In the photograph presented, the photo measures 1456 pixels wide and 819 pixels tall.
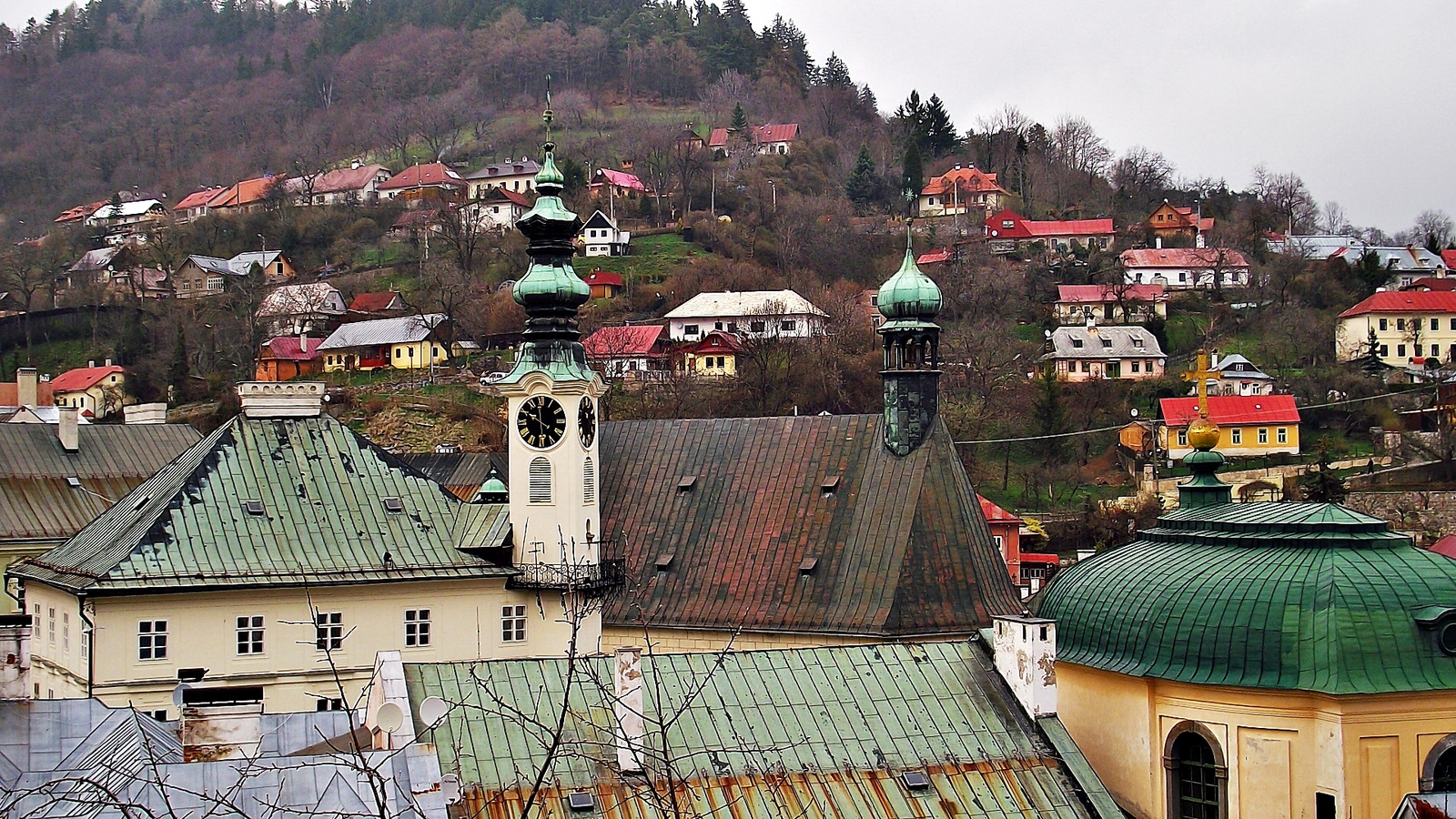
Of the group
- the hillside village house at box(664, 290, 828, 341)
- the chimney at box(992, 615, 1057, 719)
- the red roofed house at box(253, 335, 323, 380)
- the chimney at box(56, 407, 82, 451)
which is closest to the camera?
the chimney at box(992, 615, 1057, 719)

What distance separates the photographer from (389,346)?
95.8 meters

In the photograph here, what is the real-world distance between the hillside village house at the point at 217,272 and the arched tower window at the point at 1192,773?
10051cm

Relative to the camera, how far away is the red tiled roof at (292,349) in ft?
316

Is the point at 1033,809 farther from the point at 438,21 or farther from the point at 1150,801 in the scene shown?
the point at 438,21

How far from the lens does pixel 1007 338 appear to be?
9531 centimetres

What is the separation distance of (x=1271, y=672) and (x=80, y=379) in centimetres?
8813

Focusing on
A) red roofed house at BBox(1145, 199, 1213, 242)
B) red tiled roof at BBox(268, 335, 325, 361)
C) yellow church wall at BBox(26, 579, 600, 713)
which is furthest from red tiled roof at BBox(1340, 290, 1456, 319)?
yellow church wall at BBox(26, 579, 600, 713)

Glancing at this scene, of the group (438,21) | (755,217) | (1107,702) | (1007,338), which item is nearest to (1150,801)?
(1107,702)

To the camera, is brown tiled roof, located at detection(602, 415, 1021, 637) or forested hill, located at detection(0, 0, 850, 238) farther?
forested hill, located at detection(0, 0, 850, 238)

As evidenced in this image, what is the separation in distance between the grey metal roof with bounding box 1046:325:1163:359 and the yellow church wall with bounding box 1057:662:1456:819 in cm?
7012

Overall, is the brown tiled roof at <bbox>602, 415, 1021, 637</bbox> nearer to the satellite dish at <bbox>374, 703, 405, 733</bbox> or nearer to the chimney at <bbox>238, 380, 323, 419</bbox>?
the chimney at <bbox>238, 380, 323, 419</bbox>

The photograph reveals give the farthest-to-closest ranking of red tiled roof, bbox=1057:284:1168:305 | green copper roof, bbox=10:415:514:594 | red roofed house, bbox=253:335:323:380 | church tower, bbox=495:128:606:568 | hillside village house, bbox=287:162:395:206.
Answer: hillside village house, bbox=287:162:395:206, red tiled roof, bbox=1057:284:1168:305, red roofed house, bbox=253:335:323:380, church tower, bbox=495:128:606:568, green copper roof, bbox=10:415:514:594

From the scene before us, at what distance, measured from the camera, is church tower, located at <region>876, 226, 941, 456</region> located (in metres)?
39.5

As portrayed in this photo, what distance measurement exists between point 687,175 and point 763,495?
90.9m
